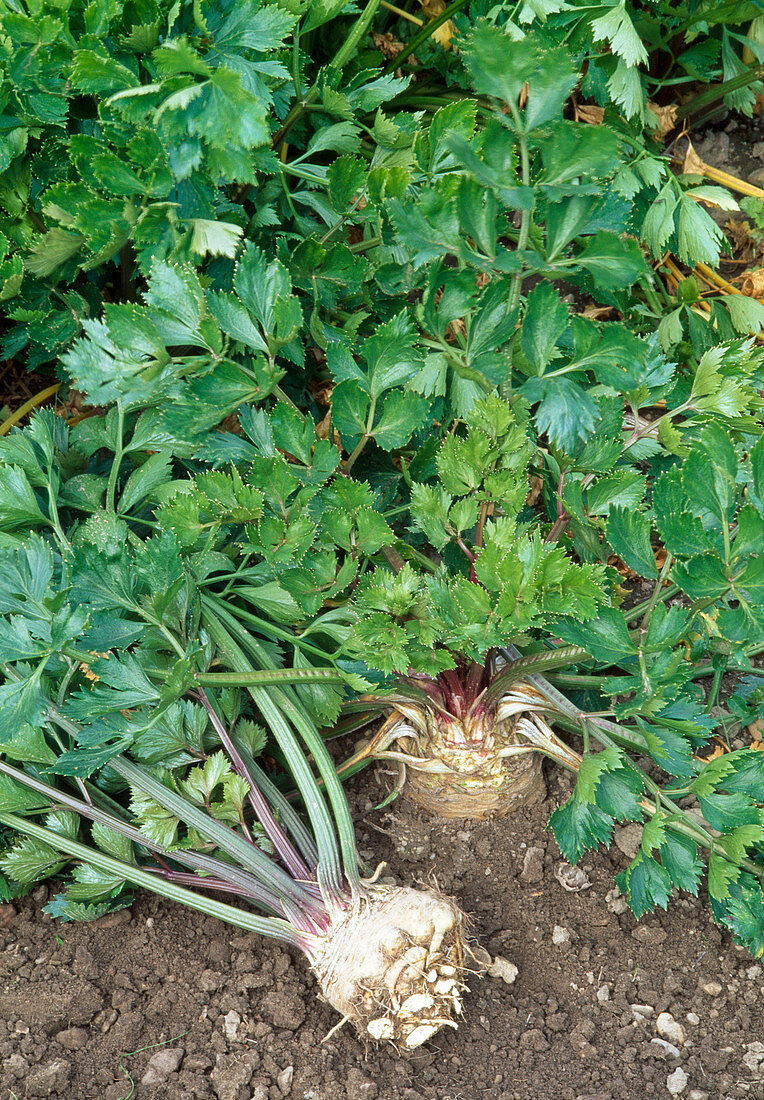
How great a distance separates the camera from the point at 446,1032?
136cm

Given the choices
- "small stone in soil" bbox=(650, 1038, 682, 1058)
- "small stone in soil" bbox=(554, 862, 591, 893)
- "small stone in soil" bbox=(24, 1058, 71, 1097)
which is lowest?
"small stone in soil" bbox=(650, 1038, 682, 1058)

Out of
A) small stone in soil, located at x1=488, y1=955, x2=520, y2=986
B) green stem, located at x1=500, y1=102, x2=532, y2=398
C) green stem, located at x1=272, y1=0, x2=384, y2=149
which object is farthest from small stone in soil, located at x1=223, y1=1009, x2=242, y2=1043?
green stem, located at x1=272, y1=0, x2=384, y2=149

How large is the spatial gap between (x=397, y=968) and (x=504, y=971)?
0.76ft

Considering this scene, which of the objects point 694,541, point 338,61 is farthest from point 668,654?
point 338,61

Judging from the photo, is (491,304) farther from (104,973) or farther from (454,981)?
(104,973)

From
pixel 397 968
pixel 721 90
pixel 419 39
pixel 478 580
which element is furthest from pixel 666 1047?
pixel 721 90

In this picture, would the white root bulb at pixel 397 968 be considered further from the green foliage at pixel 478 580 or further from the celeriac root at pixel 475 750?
the green foliage at pixel 478 580

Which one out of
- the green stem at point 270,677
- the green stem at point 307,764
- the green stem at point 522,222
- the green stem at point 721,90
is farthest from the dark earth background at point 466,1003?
the green stem at point 721,90

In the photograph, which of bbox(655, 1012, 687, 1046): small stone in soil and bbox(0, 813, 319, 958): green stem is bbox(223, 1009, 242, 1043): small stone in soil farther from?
bbox(655, 1012, 687, 1046): small stone in soil

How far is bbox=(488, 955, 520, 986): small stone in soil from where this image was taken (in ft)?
4.66

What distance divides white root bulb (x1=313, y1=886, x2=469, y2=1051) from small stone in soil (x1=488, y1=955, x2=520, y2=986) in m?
0.10

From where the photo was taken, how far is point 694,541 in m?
1.14

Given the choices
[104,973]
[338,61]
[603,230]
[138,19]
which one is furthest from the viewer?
[338,61]

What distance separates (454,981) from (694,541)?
0.72 metres
